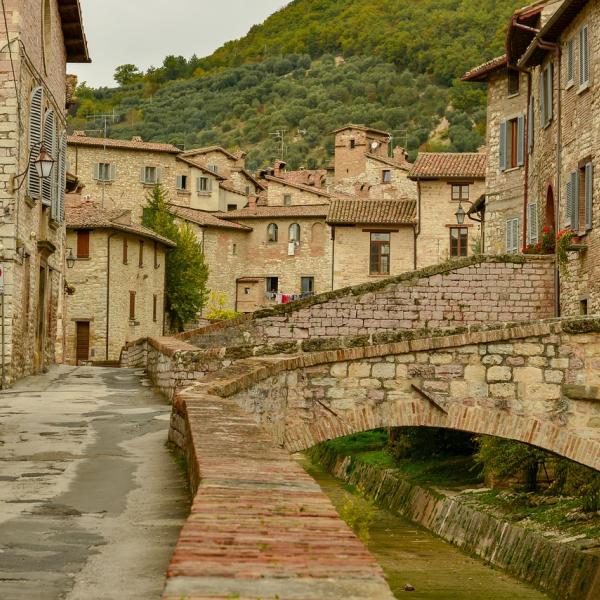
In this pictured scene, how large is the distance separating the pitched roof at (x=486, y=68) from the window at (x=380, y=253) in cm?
2166

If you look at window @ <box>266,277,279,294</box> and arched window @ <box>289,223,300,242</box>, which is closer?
arched window @ <box>289,223,300,242</box>

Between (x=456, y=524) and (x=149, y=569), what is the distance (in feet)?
44.8

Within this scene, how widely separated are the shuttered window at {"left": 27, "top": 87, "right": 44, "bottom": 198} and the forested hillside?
81.3m

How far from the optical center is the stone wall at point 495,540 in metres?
14.8

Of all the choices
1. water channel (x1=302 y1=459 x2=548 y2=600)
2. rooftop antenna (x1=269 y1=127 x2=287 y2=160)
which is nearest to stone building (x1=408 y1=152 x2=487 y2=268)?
water channel (x1=302 y1=459 x2=548 y2=600)

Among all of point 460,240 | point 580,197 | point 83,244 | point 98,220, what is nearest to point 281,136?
point 460,240

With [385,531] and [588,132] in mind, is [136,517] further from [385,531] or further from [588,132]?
[588,132]

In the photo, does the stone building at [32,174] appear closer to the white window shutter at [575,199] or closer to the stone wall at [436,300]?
the stone wall at [436,300]

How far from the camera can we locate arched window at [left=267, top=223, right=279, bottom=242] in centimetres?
7556

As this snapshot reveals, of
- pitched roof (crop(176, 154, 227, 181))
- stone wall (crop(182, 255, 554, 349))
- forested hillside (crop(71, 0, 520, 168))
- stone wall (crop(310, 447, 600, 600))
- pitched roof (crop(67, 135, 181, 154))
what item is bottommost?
stone wall (crop(310, 447, 600, 600))

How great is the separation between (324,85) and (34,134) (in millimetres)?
108676

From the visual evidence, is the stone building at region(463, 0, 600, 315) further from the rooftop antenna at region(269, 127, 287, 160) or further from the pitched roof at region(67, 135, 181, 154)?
the rooftop antenna at region(269, 127, 287, 160)

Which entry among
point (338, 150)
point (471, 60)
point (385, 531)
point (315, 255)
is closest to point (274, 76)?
point (471, 60)

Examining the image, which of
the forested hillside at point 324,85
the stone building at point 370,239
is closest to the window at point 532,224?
the stone building at point 370,239
